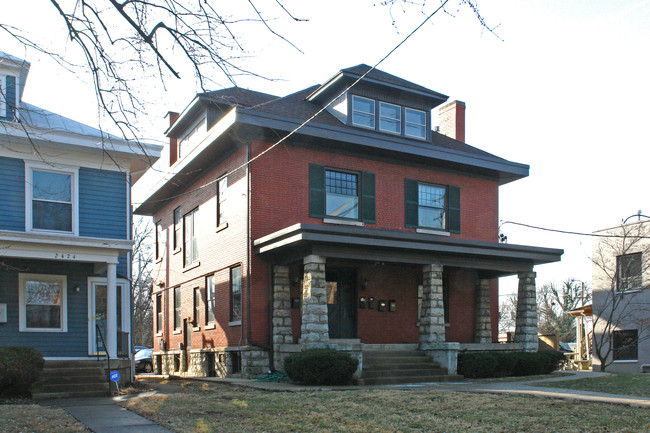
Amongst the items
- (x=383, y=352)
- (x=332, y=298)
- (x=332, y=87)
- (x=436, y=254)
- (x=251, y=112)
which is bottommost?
(x=383, y=352)

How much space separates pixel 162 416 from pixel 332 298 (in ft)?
33.9

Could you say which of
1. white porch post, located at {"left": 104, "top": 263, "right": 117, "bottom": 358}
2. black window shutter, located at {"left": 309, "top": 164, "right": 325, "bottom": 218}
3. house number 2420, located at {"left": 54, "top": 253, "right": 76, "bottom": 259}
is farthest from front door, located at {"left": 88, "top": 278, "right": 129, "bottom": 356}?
black window shutter, located at {"left": 309, "top": 164, "right": 325, "bottom": 218}

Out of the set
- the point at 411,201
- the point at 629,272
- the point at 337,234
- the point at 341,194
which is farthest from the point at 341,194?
the point at 629,272

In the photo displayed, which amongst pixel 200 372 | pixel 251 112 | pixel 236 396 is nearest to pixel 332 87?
pixel 251 112

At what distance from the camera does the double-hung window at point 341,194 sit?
1923cm

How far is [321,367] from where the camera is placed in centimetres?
1489

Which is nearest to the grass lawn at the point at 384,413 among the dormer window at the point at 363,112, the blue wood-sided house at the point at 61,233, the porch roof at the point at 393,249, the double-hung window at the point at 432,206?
the porch roof at the point at 393,249

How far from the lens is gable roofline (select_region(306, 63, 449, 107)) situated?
797 inches

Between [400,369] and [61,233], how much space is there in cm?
876

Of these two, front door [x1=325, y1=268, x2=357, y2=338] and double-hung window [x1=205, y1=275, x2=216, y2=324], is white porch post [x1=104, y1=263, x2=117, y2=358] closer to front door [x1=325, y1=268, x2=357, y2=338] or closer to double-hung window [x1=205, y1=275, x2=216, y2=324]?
double-hung window [x1=205, y1=275, x2=216, y2=324]

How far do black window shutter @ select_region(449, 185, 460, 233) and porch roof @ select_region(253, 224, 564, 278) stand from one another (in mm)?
2366

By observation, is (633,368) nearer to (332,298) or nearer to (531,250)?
(531,250)

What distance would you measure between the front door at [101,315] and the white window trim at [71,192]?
1541 mm

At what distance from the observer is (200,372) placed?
21422 millimetres
